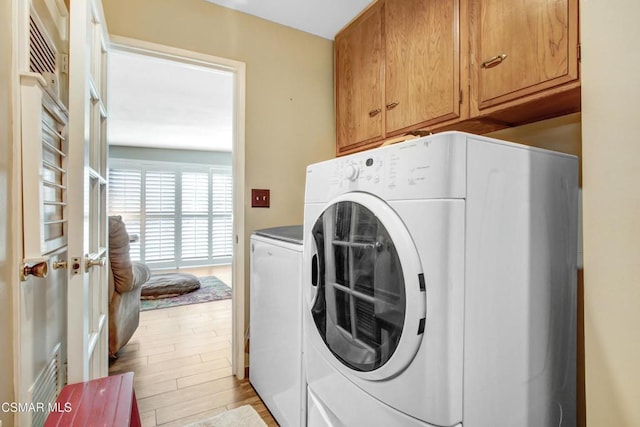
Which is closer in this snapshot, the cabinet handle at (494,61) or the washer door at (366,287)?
the washer door at (366,287)

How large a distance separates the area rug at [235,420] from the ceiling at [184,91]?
2040mm

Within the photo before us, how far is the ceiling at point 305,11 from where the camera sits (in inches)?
74.9

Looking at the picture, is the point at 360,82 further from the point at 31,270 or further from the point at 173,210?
the point at 173,210

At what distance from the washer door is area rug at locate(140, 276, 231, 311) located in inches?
117

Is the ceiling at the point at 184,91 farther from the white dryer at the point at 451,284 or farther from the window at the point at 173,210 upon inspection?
the white dryer at the point at 451,284

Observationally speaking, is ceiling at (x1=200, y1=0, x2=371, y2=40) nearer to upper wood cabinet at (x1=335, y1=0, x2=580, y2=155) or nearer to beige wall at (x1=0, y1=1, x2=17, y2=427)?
upper wood cabinet at (x1=335, y1=0, x2=580, y2=155)

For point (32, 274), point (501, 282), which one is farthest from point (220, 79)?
point (501, 282)

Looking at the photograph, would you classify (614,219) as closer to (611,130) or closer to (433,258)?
(611,130)

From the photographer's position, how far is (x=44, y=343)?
106 cm

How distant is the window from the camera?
5324 mm

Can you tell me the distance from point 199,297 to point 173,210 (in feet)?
8.01

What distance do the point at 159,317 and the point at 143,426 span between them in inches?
69.1

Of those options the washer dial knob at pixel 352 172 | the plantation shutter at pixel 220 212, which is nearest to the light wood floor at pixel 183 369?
the washer dial knob at pixel 352 172

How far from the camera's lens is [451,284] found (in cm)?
74
